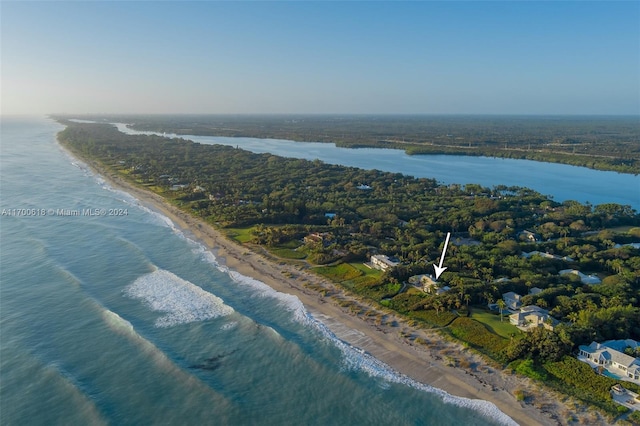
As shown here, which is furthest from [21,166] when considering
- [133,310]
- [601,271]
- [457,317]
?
[601,271]

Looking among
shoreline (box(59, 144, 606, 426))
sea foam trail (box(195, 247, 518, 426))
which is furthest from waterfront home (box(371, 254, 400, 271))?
sea foam trail (box(195, 247, 518, 426))

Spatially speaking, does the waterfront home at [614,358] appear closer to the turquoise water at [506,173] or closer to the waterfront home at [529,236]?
the waterfront home at [529,236]

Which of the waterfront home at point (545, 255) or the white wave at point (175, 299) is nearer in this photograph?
the white wave at point (175, 299)

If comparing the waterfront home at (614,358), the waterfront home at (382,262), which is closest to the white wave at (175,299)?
the waterfront home at (382,262)

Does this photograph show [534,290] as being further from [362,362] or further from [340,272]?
[362,362]

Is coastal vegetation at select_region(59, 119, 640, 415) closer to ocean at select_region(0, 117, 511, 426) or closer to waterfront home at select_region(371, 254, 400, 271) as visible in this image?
waterfront home at select_region(371, 254, 400, 271)

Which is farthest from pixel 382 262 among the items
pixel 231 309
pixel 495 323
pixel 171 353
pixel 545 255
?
pixel 171 353
